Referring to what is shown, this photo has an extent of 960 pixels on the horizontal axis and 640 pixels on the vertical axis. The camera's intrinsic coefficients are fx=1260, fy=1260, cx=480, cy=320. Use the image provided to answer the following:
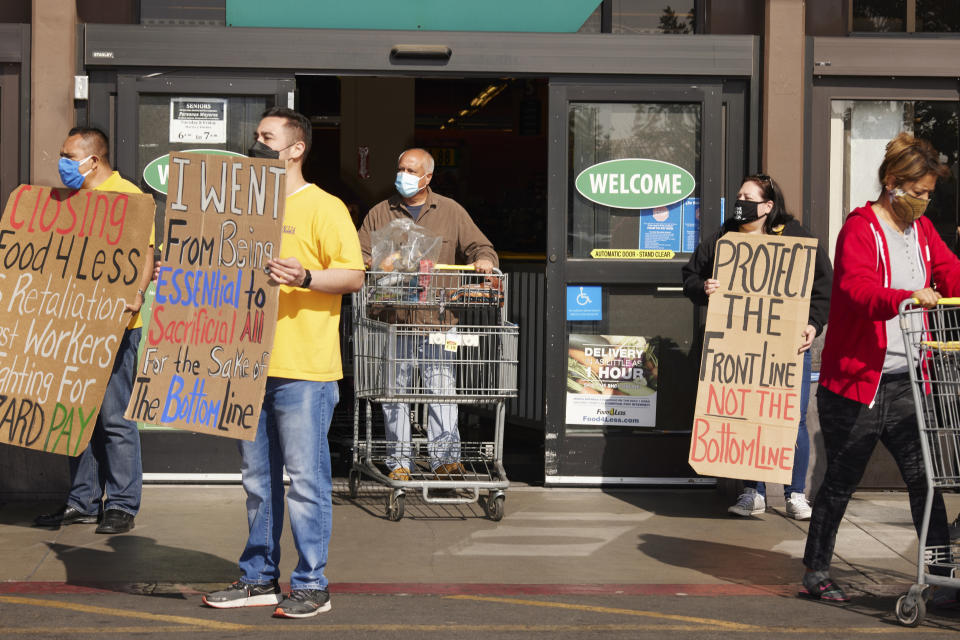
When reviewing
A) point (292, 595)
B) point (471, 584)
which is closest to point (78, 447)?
point (292, 595)

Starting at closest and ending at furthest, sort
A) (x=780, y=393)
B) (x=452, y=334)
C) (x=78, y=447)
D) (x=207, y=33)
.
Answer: (x=78, y=447)
(x=780, y=393)
(x=452, y=334)
(x=207, y=33)

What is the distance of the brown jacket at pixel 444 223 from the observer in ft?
26.4

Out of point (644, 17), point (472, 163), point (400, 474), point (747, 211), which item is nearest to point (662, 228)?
point (747, 211)

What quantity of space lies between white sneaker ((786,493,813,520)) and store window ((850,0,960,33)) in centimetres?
316

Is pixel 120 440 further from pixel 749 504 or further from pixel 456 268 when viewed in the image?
pixel 749 504

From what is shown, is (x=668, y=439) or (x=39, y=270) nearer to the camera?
(x=39, y=270)

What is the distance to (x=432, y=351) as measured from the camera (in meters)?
7.45

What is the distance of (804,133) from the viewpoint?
8320mm

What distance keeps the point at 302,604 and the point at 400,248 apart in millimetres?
2713

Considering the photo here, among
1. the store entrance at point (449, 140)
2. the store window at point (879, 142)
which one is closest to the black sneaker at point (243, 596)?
the store window at point (879, 142)

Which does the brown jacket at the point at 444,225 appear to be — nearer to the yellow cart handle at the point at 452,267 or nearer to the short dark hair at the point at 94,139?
the yellow cart handle at the point at 452,267

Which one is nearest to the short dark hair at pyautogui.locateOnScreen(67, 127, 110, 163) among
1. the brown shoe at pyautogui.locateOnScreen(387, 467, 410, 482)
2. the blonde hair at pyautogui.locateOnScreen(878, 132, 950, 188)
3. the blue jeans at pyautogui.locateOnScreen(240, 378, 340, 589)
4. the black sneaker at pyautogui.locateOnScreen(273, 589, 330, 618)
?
the blue jeans at pyautogui.locateOnScreen(240, 378, 340, 589)

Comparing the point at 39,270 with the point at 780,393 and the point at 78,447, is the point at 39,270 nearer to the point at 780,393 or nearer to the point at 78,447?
the point at 78,447

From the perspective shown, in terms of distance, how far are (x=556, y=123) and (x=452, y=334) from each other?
174 centimetres
